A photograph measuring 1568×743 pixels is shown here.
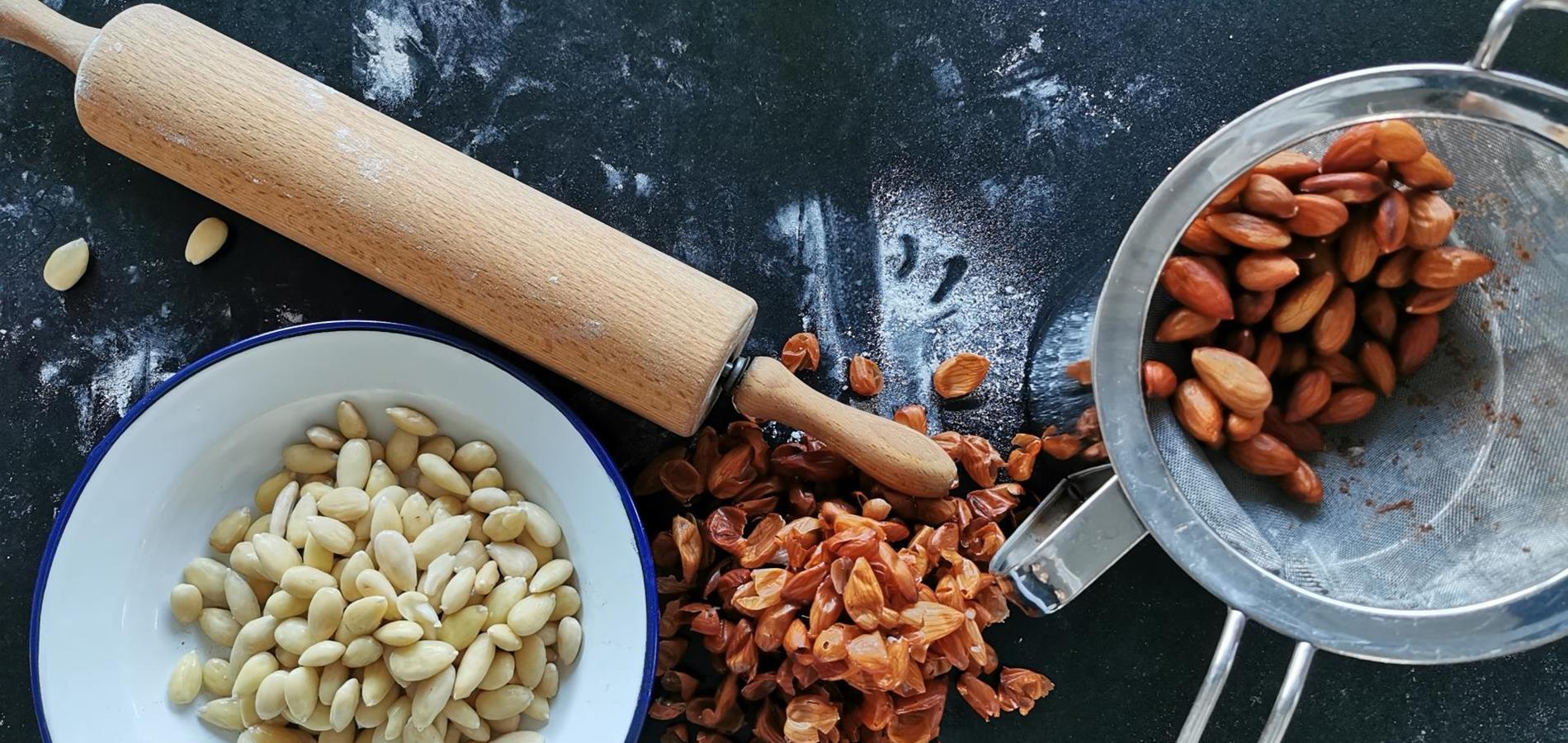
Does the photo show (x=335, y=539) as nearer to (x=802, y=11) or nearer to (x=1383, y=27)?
(x=802, y=11)

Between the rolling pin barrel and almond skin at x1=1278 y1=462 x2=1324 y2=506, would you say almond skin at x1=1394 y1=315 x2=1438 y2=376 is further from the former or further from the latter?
the rolling pin barrel

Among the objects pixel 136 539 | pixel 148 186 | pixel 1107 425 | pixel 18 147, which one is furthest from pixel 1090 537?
pixel 18 147

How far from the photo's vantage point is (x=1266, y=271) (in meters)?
0.70

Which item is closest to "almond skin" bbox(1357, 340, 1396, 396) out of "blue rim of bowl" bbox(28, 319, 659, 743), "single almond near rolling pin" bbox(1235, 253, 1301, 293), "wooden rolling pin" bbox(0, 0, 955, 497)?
"single almond near rolling pin" bbox(1235, 253, 1301, 293)

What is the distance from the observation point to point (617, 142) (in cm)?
89

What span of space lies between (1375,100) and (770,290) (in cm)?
47

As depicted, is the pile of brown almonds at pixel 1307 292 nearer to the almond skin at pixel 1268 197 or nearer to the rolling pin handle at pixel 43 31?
the almond skin at pixel 1268 197

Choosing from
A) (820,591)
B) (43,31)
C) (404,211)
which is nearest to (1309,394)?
(820,591)

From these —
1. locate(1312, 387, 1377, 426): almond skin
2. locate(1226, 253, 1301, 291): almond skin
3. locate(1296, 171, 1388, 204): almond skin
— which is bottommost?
locate(1312, 387, 1377, 426): almond skin

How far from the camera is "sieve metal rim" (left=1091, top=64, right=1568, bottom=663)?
65 centimetres

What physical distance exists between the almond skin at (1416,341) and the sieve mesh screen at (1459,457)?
0.02 meters

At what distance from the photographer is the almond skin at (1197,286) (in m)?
0.71

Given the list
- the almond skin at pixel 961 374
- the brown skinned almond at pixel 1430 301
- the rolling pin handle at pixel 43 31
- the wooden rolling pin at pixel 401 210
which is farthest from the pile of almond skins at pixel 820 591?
the rolling pin handle at pixel 43 31

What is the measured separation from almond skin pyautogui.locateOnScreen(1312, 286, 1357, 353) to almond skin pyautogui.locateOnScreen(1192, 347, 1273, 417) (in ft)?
0.19
